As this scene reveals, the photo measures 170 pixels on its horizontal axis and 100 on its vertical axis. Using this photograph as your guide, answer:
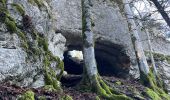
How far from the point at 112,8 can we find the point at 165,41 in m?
4.86

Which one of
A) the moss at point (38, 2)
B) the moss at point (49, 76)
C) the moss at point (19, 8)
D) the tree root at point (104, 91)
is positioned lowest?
the tree root at point (104, 91)

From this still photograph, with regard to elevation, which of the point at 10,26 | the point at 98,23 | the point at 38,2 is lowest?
the point at 10,26

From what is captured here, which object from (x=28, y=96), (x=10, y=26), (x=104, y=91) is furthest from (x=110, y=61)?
(x=28, y=96)

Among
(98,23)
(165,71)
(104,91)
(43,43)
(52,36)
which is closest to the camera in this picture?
(104,91)

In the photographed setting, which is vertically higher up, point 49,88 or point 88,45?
point 88,45

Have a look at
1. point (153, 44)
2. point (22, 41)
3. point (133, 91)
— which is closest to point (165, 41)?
point (153, 44)

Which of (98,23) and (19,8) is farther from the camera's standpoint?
(98,23)

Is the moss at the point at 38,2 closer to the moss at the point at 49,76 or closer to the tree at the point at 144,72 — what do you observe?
the moss at the point at 49,76

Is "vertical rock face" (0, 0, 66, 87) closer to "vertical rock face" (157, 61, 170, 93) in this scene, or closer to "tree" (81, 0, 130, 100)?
"tree" (81, 0, 130, 100)

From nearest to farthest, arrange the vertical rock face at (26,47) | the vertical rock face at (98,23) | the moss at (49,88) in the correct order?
the vertical rock face at (26,47) → the moss at (49,88) → the vertical rock face at (98,23)

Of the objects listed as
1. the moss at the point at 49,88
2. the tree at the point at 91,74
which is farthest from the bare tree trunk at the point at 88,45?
the moss at the point at 49,88

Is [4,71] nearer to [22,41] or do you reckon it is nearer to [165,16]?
[22,41]

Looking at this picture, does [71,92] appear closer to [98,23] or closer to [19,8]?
[19,8]

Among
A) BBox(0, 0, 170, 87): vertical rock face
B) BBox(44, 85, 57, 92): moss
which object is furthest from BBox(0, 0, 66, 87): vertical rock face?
BBox(44, 85, 57, 92): moss
